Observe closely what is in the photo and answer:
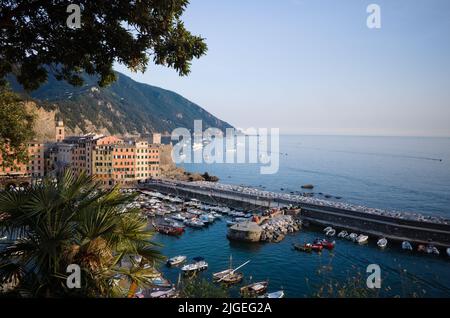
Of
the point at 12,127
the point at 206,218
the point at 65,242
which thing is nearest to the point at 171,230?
the point at 206,218

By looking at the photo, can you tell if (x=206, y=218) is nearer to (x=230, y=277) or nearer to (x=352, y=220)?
(x=352, y=220)

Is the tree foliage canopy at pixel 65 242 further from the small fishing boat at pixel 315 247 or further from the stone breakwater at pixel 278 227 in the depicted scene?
the stone breakwater at pixel 278 227

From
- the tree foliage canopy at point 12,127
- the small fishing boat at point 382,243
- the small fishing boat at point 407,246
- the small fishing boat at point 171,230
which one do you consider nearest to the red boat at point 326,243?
the small fishing boat at point 382,243

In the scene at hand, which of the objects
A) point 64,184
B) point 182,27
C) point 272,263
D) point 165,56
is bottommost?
point 272,263

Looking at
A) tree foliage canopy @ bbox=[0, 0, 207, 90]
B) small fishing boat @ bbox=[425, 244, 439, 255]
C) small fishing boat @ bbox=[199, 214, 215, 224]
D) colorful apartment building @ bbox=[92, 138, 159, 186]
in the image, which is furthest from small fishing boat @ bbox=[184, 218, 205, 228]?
tree foliage canopy @ bbox=[0, 0, 207, 90]

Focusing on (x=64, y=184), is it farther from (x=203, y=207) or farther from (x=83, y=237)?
(x=203, y=207)

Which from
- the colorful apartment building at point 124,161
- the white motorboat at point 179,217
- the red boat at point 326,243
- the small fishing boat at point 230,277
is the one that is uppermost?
the colorful apartment building at point 124,161
